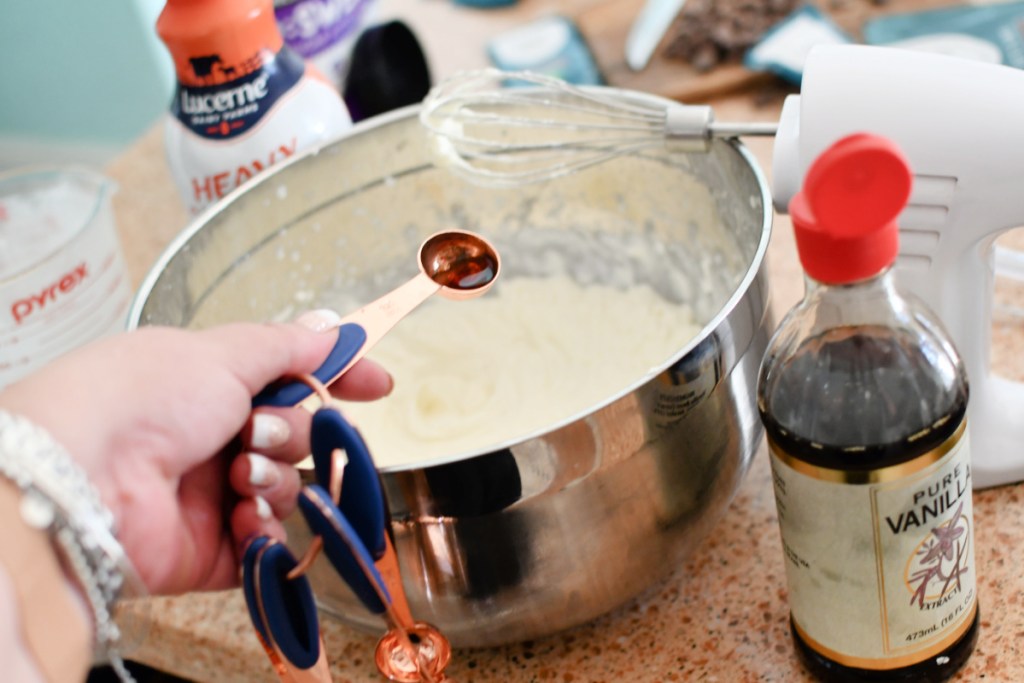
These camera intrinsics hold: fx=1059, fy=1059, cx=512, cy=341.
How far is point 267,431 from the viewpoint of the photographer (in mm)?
427

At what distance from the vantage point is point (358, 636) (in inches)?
23.0

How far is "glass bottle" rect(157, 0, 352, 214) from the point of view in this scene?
2.32 feet

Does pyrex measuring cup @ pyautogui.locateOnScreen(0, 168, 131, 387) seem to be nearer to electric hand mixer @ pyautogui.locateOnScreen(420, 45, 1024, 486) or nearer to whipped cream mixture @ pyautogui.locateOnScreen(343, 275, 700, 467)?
whipped cream mixture @ pyautogui.locateOnScreen(343, 275, 700, 467)

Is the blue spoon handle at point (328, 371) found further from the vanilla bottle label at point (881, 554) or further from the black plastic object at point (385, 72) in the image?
the black plastic object at point (385, 72)

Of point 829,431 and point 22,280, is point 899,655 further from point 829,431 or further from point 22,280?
→ point 22,280

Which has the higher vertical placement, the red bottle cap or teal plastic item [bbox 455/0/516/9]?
the red bottle cap

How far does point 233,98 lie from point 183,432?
15.6 inches

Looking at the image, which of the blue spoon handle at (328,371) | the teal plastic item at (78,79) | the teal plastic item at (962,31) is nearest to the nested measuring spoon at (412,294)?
the blue spoon handle at (328,371)

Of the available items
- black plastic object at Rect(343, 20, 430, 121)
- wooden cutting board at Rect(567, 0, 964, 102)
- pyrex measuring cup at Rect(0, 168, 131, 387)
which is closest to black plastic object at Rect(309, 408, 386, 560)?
pyrex measuring cup at Rect(0, 168, 131, 387)

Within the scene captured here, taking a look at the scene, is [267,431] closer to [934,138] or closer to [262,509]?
[262,509]

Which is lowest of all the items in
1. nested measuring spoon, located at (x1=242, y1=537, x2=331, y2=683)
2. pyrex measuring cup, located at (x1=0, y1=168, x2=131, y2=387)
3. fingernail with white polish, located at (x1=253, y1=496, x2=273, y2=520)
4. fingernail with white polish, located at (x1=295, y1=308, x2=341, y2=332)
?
pyrex measuring cup, located at (x1=0, y1=168, x2=131, y2=387)

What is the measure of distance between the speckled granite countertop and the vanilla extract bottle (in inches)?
2.9

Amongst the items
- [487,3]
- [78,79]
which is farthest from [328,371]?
[78,79]

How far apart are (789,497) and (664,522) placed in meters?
0.08
